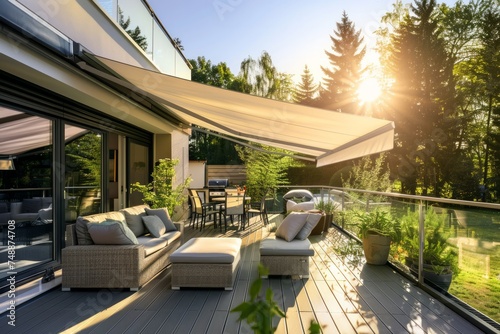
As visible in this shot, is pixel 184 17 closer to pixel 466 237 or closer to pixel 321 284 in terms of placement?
pixel 321 284

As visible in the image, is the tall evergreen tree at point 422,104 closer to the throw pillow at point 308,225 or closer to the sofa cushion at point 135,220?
the throw pillow at point 308,225

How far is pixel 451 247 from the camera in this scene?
4562 millimetres

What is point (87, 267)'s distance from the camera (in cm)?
455

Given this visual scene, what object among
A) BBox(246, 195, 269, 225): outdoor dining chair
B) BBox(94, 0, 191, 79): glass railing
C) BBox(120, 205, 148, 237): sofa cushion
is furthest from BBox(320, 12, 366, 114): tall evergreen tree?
BBox(120, 205, 148, 237): sofa cushion

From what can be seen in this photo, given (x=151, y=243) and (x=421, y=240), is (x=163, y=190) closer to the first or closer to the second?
(x=151, y=243)

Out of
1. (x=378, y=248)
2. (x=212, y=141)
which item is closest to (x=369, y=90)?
(x=212, y=141)

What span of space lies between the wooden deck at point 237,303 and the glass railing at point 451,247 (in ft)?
0.80

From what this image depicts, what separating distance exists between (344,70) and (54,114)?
28319mm

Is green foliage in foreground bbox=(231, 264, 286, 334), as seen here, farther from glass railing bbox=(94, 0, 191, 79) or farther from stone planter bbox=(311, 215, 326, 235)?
stone planter bbox=(311, 215, 326, 235)

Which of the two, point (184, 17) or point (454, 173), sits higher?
point (184, 17)

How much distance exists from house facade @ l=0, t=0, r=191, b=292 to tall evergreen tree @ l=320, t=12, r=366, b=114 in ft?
78.8

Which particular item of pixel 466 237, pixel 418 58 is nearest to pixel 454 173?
pixel 418 58

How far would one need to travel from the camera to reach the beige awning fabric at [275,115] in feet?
12.7

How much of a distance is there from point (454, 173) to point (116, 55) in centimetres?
2152
